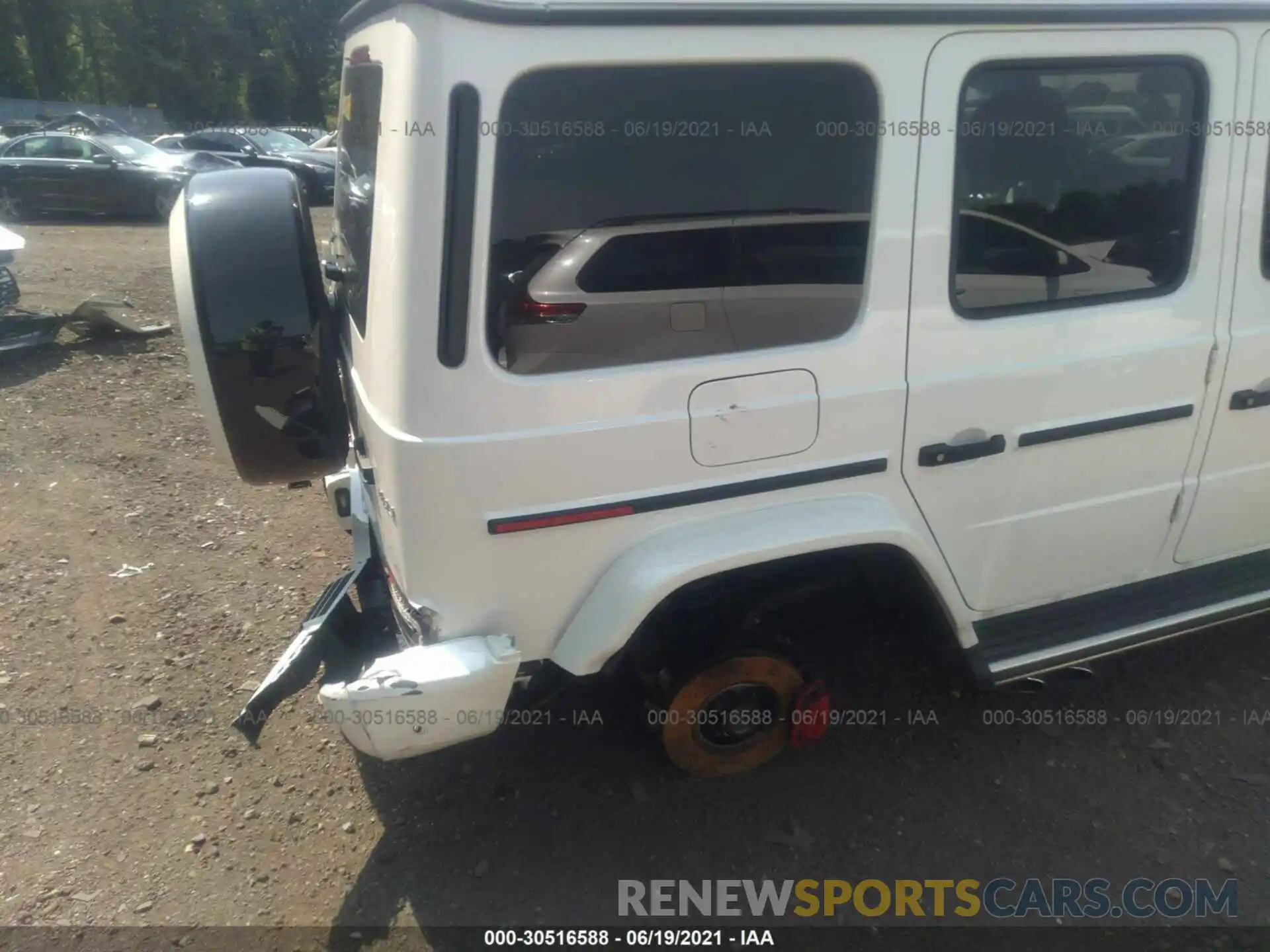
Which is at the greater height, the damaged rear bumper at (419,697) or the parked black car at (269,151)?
the damaged rear bumper at (419,697)

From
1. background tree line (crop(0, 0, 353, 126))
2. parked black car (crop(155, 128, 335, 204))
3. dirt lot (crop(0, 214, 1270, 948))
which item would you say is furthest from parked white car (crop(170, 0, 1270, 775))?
background tree line (crop(0, 0, 353, 126))

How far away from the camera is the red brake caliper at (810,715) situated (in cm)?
261

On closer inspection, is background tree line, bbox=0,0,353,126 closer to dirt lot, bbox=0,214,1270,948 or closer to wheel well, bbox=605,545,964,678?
dirt lot, bbox=0,214,1270,948

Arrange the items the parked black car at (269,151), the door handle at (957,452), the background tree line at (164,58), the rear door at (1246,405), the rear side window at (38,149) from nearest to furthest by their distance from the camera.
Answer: the door handle at (957,452)
the rear door at (1246,405)
the rear side window at (38,149)
the parked black car at (269,151)
the background tree line at (164,58)

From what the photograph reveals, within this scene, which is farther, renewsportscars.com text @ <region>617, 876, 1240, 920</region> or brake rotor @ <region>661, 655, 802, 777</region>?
brake rotor @ <region>661, 655, 802, 777</region>

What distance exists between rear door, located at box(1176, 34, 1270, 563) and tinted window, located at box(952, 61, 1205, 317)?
178 mm

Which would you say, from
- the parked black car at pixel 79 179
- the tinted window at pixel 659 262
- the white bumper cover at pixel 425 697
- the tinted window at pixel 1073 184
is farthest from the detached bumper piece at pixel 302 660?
the parked black car at pixel 79 179

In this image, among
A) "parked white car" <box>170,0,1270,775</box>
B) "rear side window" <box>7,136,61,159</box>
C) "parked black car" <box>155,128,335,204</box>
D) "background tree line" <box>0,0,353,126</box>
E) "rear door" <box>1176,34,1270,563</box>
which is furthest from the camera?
"background tree line" <box>0,0,353,126</box>

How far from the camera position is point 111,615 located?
3.60m

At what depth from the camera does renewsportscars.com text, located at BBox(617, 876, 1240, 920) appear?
2377 millimetres

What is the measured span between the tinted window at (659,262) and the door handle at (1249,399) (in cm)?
148

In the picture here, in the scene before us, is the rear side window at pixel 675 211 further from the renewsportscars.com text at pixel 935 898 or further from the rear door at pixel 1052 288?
the renewsportscars.com text at pixel 935 898

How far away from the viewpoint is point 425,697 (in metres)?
1.99

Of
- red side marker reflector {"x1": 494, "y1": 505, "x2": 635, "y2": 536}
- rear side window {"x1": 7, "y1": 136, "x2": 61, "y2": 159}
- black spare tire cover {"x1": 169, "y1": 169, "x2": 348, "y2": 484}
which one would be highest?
black spare tire cover {"x1": 169, "y1": 169, "x2": 348, "y2": 484}
